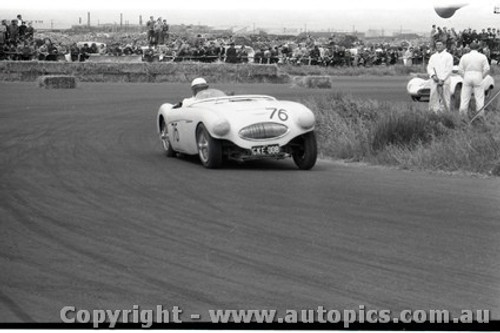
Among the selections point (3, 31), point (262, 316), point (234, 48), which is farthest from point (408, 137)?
point (234, 48)

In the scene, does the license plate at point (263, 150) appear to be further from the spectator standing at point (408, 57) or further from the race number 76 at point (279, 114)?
the spectator standing at point (408, 57)

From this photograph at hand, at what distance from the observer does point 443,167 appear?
37.4 feet

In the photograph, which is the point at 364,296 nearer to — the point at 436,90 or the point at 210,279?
the point at 210,279

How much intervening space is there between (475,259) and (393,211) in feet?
6.35

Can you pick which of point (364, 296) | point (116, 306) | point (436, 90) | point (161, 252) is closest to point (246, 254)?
point (161, 252)

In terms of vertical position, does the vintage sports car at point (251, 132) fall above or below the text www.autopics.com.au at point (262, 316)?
below

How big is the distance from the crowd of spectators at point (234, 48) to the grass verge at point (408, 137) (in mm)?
993

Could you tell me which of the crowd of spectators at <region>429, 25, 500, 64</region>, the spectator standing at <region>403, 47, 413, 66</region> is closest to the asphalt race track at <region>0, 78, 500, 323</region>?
the crowd of spectators at <region>429, 25, 500, 64</region>

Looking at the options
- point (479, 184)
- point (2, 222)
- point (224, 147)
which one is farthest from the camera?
point (224, 147)

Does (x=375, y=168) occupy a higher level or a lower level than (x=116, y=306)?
lower

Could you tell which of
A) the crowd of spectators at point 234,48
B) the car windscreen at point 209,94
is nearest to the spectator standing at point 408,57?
the crowd of spectators at point 234,48

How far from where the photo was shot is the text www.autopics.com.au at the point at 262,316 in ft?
14.2

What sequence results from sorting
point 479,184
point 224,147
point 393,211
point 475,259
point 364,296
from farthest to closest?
point 224,147
point 479,184
point 393,211
point 475,259
point 364,296

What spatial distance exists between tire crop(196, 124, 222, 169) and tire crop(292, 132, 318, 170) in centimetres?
87
